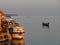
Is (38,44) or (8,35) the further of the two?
(38,44)

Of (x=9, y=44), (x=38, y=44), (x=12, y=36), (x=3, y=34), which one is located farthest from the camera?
(x=38, y=44)

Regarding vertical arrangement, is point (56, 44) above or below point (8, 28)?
below

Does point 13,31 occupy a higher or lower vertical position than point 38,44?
higher

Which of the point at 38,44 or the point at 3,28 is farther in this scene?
the point at 38,44

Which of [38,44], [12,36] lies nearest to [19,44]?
[12,36]

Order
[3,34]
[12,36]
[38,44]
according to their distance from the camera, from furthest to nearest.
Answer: [38,44] < [12,36] < [3,34]

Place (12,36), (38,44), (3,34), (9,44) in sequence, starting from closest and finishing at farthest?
(9,44), (3,34), (12,36), (38,44)

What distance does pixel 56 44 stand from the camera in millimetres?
25953

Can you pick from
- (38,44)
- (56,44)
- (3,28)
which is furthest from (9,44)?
(56,44)

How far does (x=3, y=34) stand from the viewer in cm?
2183

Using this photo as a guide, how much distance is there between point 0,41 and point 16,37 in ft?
8.58

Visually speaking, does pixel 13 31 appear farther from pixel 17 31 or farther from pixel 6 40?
pixel 6 40

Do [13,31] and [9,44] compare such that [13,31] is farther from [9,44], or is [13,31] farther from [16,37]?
[9,44]

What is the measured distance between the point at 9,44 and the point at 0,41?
1.57 meters
